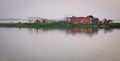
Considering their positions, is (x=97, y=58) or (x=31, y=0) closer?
(x=97, y=58)

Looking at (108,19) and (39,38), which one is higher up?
(108,19)

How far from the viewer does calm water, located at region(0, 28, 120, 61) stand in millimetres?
3324

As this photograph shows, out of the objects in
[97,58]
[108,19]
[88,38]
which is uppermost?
[108,19]

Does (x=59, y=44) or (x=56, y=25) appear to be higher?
(x=56, y=25)

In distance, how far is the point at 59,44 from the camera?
3.43 m

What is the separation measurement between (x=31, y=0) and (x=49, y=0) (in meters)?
0.23

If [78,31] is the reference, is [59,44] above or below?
below

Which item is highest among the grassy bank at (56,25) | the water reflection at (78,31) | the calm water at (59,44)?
the grassy bank at (56,25)

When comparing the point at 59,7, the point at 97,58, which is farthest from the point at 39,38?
the point at 97,58

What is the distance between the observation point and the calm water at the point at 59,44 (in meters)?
3.32

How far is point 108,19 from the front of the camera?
11.2ft

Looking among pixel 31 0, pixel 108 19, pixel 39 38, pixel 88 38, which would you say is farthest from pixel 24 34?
pixel 108 19

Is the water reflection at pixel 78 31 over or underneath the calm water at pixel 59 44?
over

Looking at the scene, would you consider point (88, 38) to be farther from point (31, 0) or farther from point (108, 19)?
point (31, 0)
